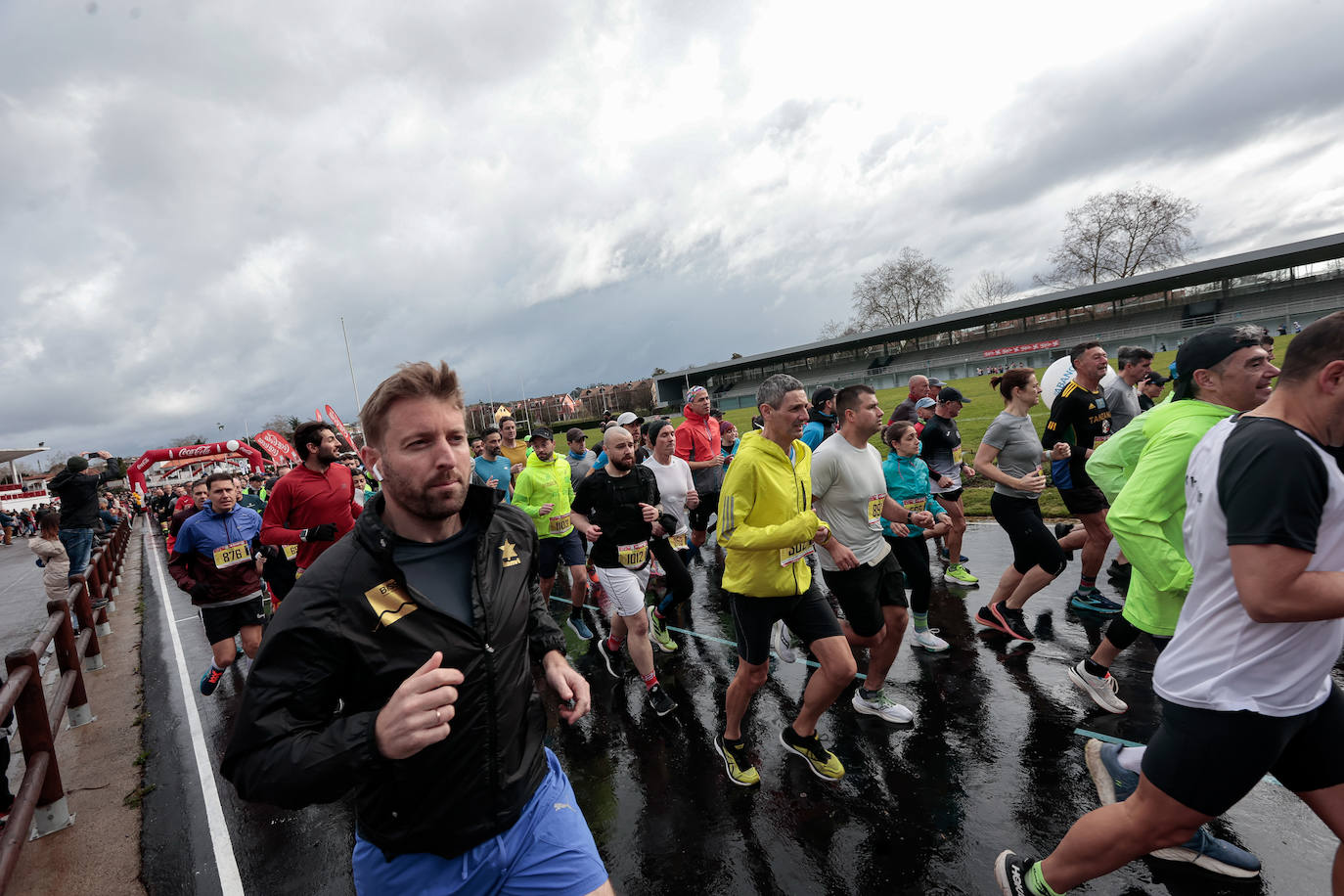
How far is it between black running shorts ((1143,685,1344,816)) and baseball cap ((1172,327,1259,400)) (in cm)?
145

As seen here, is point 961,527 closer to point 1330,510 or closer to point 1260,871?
point 1260,871

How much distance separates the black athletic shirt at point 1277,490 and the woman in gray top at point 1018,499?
3.20 metres

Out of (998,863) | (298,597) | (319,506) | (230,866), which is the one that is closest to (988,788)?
(998,863)

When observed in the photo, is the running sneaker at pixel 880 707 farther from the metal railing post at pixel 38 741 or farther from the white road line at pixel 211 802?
the metal railing post at pixel 38 741

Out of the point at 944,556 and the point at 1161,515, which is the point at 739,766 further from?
the point at 944,556

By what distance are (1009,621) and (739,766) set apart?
2904 millimetres

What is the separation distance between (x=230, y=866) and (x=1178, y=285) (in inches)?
2343

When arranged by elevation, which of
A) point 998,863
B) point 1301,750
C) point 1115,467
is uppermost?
point 1115,467

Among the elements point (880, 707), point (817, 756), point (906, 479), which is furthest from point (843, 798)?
point (906, 479)

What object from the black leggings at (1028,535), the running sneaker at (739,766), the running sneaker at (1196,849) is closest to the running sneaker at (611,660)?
the running sneaker at (739,766)

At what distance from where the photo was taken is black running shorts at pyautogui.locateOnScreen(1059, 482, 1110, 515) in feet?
17.5

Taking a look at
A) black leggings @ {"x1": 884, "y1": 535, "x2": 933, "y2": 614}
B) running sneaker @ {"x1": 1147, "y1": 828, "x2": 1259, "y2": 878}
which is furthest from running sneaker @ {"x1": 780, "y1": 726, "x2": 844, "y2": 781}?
black leggings @ {"x1": 884, "y1": 535, "x2": 933, "y2": 614}

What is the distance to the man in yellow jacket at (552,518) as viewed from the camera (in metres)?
6.34

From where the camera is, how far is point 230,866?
3.46m
